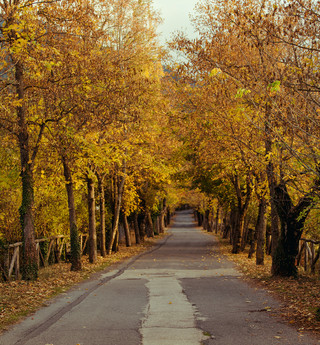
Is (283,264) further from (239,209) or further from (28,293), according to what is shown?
(239,209)

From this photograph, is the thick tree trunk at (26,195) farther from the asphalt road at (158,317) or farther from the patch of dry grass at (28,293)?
the asphalt road at (158,317)

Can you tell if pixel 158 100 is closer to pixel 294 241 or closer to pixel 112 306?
pixel 294 241

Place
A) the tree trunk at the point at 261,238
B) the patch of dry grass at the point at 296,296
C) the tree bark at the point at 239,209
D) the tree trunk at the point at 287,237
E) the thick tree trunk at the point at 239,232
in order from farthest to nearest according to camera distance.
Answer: the thick tree trunk at the point at 239,232, the tree bark at the point at 239,209, the tree trunk at the point at 261,238, the tree trunk at the point at 287,237, the patch of dry grass at the point at 296,296

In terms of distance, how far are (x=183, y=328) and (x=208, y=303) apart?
3031 mm

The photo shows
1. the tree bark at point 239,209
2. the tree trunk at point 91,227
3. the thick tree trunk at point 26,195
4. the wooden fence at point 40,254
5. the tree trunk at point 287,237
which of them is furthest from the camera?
the tree bark at point 239,209

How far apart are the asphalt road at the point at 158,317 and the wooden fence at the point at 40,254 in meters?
3.04

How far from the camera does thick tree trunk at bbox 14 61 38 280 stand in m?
15.3

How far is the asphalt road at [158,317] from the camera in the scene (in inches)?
306

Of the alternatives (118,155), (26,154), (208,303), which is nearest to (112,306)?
(208,303)

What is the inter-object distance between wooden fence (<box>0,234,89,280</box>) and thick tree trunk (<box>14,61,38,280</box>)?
1356 mm

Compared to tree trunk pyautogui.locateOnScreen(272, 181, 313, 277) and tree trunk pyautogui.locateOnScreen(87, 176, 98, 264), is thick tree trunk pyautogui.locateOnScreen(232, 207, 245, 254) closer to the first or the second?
tree trunk pyautogui.locateOnScreen(87, 176, 98, 264)

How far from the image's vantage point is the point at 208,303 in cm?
1145

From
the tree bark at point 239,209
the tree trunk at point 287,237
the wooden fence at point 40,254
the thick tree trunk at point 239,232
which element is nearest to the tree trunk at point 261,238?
the tree bark at point 239,209

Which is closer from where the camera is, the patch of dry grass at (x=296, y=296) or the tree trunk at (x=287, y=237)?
the patch of dry grass at (x=296, y=296)
